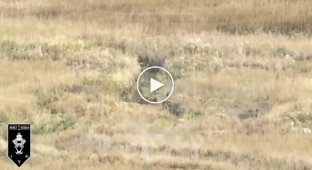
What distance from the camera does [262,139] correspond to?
9.34 m

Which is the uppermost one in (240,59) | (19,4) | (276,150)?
(19,4)

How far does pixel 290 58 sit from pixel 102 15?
262cm

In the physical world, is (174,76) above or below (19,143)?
above

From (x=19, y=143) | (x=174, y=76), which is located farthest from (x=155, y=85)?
(x=19, y=143)

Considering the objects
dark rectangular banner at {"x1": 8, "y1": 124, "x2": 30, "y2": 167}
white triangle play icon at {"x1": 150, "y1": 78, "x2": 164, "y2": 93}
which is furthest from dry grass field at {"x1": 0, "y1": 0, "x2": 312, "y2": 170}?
white triangle play icon at {"x1": 150, "y1": 78, "x2": 164, "y2": 93}

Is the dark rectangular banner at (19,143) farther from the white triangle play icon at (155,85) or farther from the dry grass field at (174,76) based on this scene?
the white triangle play icon at (155,85)

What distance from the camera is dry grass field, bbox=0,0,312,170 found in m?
9.22

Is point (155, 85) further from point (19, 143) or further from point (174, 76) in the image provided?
point (19, 143)

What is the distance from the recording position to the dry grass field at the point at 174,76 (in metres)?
9.22

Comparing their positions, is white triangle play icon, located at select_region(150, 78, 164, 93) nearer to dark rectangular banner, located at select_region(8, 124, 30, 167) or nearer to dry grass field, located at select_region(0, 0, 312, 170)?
dry grass field, located at select_region(0, 0, 312, 170)

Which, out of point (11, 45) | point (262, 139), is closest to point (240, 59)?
point (262, 139)

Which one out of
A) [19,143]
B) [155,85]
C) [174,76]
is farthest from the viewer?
[174,76]

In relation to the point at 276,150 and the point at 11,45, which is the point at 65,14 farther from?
the point at 276,150

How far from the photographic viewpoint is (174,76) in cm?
1018
